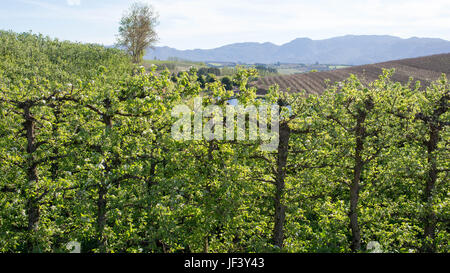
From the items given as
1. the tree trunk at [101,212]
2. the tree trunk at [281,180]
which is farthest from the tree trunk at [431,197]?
the tree trunk at [101,212]

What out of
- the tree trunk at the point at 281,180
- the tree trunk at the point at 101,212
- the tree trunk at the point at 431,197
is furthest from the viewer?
the tree trunk at the point at 281,180

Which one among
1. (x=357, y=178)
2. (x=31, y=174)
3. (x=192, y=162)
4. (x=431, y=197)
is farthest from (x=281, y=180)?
(x=31, y=174)

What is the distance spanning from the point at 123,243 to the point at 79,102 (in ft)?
24.2

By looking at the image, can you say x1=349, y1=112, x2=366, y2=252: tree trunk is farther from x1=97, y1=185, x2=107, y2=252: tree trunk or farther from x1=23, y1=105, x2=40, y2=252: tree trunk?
x1=23, y1=105, x2=40, y2=252: tree trunk

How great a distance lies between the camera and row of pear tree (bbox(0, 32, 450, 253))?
1302 centimetres

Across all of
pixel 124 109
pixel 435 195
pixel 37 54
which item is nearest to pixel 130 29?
pixel 37 54

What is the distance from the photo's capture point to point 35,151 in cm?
1348

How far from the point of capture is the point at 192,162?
14.4 meters

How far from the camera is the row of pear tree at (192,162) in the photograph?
1302 cm

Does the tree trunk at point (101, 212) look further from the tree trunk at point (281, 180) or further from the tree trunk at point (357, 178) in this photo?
the tree trunk at point (357, 178)

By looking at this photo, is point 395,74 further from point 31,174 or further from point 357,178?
point 31,174

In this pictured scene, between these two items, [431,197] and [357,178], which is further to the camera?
[357,178]

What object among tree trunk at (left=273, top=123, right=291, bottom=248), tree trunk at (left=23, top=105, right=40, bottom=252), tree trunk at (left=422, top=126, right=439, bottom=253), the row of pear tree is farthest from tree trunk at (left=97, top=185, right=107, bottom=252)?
tree trunk at (left=422, top=126, right=439, bottom=253)

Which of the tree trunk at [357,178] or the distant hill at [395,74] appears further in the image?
the distant hill at [395,74]
